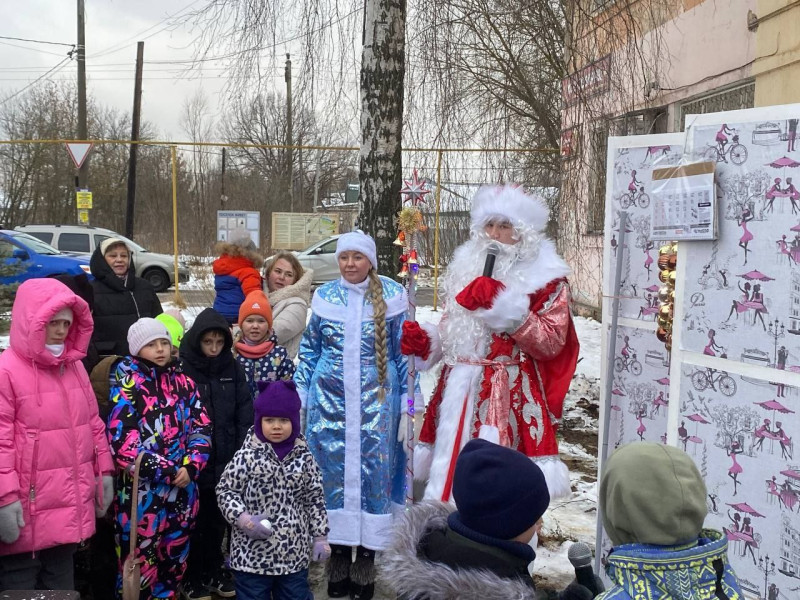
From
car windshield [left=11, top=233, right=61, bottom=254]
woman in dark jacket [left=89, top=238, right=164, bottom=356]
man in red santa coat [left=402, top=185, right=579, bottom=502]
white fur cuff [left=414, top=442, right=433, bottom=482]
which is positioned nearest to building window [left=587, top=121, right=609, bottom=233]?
man in red santa coat [left=402, top=185, right=579, bottom=502]

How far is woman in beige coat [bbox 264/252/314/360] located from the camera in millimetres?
4941

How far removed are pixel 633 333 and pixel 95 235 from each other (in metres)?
17.4

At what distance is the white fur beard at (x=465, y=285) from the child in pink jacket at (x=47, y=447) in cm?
164

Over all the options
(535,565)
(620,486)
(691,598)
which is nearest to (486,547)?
(620,486)

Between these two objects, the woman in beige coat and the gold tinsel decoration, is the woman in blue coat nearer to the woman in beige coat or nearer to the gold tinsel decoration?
the gold tinsel decoration

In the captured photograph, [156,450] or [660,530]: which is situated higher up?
[660,530]

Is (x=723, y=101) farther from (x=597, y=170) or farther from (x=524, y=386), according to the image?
(x=524, y=386)

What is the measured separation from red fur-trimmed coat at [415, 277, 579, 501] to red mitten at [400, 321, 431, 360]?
19 cm

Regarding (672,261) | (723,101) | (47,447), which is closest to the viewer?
(47,447)

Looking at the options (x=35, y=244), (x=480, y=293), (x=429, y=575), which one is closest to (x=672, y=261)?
(x=480, y=293)

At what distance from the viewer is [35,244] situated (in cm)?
1712

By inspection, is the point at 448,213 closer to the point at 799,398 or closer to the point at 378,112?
the point at 378,112

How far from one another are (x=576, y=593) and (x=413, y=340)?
1.89 m

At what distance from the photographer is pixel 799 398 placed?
2611 mm
